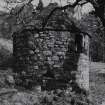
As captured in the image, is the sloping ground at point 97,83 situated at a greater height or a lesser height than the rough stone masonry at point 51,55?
lesser

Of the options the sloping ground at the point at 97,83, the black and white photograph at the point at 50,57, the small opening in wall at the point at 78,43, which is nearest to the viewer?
the black and white photograph at the point at 50,57

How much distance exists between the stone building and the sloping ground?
6.43 feet

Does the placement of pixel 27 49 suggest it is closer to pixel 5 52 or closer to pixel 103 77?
pixel 5 52

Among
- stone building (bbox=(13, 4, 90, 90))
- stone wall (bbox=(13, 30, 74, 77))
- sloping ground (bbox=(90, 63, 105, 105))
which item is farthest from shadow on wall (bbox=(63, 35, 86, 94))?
sloping ground (bbox=(90, 63, 105, 105))

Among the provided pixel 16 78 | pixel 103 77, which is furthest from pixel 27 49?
pixel 103 77

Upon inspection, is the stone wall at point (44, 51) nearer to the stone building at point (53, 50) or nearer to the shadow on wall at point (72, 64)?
the stone building at point (53, 50)

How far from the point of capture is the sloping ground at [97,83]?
18477mm

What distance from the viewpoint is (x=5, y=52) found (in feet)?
66.6

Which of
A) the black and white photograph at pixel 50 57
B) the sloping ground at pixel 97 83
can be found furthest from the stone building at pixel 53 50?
the sloping ground at pixel 97 83

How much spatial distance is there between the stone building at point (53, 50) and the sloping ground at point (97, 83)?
1.96 metres

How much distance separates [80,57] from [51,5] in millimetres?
3502

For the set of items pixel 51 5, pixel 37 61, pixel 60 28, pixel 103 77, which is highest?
pixel 51 5

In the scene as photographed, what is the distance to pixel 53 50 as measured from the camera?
1603cm

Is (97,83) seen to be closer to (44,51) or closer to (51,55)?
(51,55)
